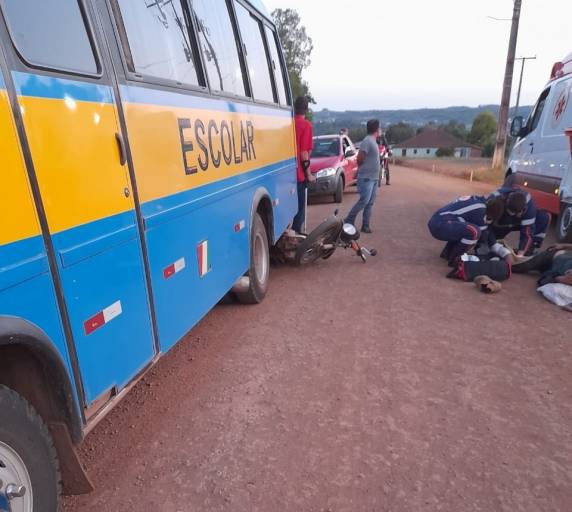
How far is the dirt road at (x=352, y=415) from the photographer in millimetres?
2268

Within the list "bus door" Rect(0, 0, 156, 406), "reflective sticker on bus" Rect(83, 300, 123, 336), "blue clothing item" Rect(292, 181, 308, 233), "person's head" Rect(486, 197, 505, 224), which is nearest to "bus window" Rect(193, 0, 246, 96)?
"bus door" Rect(0, 0, 156, 406)

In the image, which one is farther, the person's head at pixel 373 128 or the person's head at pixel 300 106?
the person's head at pixel 373 128

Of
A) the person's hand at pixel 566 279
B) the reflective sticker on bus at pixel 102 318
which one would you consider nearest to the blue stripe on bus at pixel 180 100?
the reflective sticker on bus at pixel 102 318

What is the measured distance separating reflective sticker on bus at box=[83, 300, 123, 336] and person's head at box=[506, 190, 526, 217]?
4.92 metres

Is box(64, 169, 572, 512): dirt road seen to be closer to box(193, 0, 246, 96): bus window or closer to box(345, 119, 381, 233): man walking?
box(193, 0, 246, 96): bus window

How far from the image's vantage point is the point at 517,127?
8914mm

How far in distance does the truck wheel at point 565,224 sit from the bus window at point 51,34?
21.0ft

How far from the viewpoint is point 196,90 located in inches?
120

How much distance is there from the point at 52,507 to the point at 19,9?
1931mm

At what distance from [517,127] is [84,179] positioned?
9.17 meters

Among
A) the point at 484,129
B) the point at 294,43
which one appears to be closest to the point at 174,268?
the point at 294,43

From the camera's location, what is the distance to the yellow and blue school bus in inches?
62.6

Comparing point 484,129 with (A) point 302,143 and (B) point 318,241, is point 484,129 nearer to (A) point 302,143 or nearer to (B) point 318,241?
(A) point 302,143

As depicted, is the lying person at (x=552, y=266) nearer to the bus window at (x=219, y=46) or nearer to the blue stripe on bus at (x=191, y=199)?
the blue stripe on bus at (x=191, y=199)
